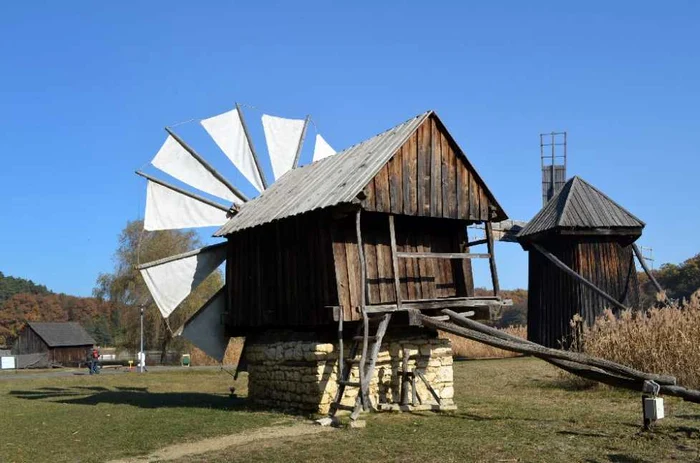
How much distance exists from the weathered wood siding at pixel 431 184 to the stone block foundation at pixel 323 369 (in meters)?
2.82

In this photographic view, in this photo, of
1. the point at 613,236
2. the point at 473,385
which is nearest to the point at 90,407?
the point at 473,385

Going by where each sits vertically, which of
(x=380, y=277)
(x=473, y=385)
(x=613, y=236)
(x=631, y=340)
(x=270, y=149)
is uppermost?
(x=270, y=149)

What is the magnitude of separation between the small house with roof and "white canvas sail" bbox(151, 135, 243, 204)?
37.8m

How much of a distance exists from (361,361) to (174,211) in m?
8.20

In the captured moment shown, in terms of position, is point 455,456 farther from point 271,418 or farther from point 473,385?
point 473,385

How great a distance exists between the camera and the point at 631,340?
15.9 metres

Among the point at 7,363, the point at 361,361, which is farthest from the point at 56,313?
the point at 361,361

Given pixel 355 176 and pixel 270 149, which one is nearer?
pixel 355 176

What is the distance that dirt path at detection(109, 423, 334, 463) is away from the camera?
386 inches

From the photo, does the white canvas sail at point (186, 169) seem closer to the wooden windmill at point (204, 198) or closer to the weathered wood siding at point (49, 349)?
the wooden windmill at point (204, 198)

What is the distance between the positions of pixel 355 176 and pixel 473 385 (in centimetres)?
828

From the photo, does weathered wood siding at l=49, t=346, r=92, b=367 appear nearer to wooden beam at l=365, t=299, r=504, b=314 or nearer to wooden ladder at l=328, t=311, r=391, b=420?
wooden ladder at l=328, t=311, r=391, b=420

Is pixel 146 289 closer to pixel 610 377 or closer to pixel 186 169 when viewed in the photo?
pixel 186 169

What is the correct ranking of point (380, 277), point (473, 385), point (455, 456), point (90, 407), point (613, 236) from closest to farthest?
point (455, 456) < point (380, 277) < point (90, 407) < point (473, 385) < point (613, 236)
